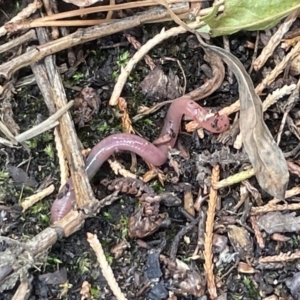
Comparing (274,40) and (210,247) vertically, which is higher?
(274,40)

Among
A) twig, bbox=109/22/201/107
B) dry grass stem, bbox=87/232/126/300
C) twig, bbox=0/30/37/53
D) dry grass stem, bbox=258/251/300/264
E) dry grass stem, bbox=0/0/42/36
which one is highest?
dry grass stem, bbox=0/0/42/36

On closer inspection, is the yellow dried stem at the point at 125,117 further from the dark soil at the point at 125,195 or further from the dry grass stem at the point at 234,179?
the dry grass stem at the point at 234,179

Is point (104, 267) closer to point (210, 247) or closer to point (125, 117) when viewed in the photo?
point (210, 247)

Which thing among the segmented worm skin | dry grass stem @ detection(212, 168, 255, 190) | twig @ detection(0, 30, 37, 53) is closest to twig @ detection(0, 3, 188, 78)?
twig @ detection(0, 30, 37, 53)

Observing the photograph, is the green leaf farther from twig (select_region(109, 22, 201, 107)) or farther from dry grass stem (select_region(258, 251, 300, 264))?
dry grass stem (select_region(258, 251, 300, 264))

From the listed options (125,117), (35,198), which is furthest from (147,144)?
(35,198)

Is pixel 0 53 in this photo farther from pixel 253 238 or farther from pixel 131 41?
pixel 253 238

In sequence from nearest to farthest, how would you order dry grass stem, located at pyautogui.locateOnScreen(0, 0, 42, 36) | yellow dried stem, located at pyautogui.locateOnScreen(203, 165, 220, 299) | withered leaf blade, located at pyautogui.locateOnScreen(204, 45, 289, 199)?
withered leaf blade, located at pyautogui.locateOnScreen(204, 45, 289, 199) → yellow dried stem, located at pyautogui.locateOnScreen(203, 165, 220, 299) → dry grass stem, located at pyautogui.locateOnScreen(0, 0, 42, 36)
